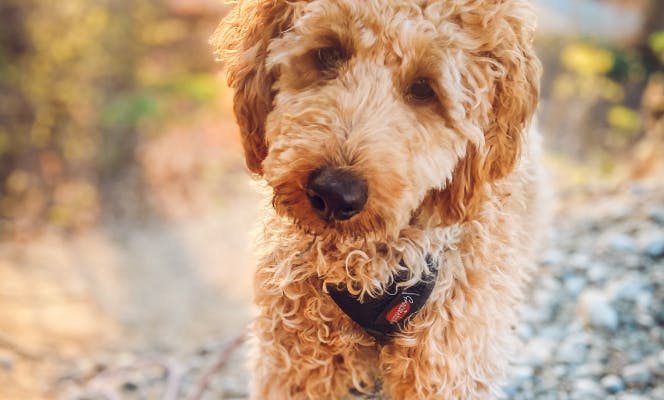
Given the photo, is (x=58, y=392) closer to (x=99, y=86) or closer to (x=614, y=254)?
(x=614, y=254)

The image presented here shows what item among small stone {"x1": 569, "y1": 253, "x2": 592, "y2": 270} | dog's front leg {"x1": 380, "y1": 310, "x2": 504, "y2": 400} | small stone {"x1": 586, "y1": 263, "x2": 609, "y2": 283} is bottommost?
small stone {"x1": 586, "y1": 263, "x2": 609, "y2": 283}

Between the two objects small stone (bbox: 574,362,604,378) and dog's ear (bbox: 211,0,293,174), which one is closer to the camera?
dog's ear (bbox: 211,0,293,174)

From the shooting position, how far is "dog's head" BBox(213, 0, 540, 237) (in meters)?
2.12

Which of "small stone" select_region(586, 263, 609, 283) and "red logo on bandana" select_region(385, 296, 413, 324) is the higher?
"red logo on bandana" select_region(385, 296, 413, 324)

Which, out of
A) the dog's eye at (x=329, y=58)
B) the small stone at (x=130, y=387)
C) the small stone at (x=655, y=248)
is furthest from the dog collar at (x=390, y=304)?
the small stone at (x=655, y=248)

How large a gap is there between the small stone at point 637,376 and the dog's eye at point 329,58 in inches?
92.1

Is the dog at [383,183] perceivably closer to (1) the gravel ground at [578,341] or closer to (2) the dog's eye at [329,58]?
(2) the dog's eye at [329,58]

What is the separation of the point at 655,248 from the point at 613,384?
1.39 meters

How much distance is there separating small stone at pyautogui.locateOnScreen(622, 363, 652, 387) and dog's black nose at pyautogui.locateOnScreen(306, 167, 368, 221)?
2.19m

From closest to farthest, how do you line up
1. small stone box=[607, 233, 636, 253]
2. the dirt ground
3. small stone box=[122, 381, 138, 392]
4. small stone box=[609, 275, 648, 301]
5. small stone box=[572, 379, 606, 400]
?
small stone box=[572, 379, 606, 400], small stone box=[609, 275, 648, 301], small stone box=[122, 381, 138, 392], small stone box=[607, 233, 636, 253], the dirt ground

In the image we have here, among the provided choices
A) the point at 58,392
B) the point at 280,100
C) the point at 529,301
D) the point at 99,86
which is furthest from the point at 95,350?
the point at 99,86

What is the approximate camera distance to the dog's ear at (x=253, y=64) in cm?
247

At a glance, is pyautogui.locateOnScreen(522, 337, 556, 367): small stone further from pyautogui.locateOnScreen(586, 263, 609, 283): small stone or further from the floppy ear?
the floppy ear

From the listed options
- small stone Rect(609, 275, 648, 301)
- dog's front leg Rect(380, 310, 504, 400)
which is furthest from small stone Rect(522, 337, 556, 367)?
dog's front leg Rect(380, 310, 504, 400)
